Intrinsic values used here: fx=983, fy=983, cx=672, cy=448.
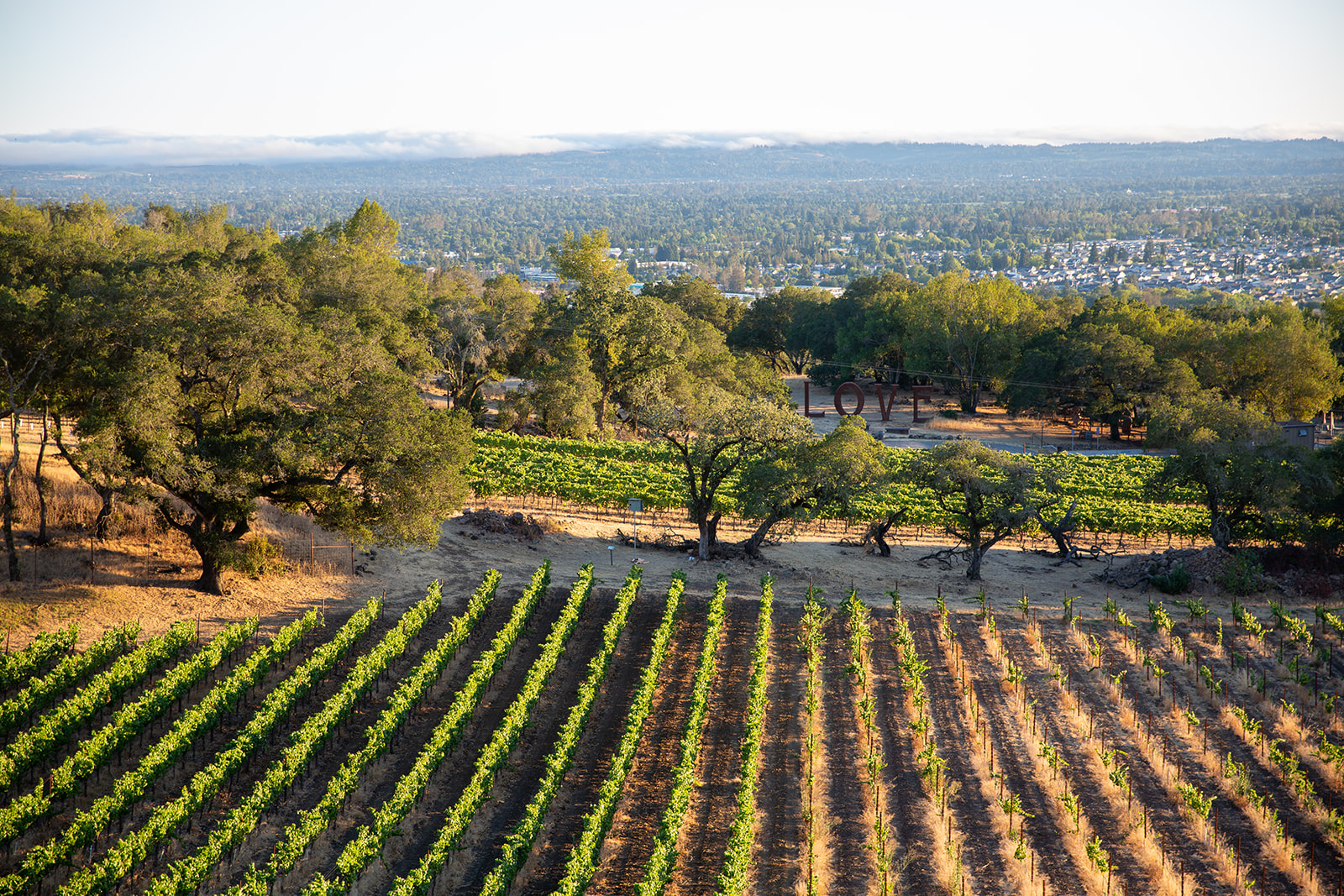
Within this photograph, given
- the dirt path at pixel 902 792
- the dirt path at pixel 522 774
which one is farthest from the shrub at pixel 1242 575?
the dirt path at pixel 522 774

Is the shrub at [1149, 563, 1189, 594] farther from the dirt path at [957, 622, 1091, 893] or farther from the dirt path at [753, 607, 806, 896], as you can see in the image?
the dirt path at [753, 607, 806, 896]

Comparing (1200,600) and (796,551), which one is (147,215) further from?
(1200,600)

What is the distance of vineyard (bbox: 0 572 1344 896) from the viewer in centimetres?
1708

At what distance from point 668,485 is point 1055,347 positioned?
3835 cm

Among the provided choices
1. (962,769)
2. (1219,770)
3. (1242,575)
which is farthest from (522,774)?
(1242,575)

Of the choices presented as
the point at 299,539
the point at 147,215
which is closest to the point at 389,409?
the point at 299,539

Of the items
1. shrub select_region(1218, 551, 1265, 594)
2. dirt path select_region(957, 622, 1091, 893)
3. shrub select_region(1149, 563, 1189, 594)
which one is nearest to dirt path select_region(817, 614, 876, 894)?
dirt path select_region(957, 622, 1091, 893)

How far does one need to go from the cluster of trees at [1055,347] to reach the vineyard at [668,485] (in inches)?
152

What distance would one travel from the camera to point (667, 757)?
20.8 meters

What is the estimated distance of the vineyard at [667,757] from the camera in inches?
672

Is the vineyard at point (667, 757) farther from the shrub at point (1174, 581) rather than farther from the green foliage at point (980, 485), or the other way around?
the green foliage at point (980, 485)

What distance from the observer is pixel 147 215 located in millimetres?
77562

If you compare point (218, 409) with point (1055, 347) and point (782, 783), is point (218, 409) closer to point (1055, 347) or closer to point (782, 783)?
point (782, 783)

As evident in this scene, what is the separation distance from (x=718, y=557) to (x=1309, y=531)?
66.8 ft
